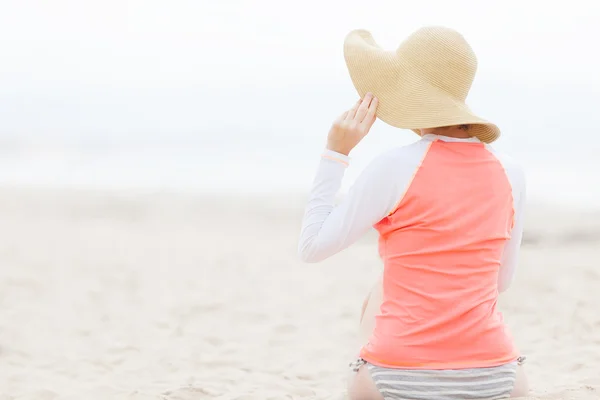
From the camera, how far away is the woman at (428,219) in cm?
226

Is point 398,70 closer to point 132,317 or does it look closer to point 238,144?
point 132,317

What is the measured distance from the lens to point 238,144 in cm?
1858

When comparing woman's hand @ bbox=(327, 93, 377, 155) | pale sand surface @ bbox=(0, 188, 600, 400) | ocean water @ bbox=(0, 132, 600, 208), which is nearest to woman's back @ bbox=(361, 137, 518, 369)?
woman's hand @ bbox=(327, 93, 377, 155)

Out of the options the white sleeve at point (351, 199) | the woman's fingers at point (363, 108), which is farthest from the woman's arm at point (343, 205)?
the woman's fingers at point (363, 108)

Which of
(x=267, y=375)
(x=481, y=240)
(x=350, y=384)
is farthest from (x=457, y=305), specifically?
(x=267, y=375)

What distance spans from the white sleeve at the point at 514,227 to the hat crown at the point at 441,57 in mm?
268

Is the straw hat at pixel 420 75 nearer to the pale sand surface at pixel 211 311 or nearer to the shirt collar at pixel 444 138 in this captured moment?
the shirt collar at pixel 444 138

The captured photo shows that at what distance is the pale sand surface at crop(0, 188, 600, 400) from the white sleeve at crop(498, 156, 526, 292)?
0.63 m

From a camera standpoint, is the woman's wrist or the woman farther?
the woman's wrist

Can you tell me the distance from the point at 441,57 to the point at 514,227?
1.82 ft

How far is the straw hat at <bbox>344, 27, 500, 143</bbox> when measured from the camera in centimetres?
235

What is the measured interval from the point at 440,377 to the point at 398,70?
2.78ft

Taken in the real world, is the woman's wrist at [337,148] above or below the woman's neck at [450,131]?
below

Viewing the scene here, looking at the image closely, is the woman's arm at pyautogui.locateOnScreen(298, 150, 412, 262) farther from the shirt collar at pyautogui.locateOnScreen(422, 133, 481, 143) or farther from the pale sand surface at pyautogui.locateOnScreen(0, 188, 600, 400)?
the pale sand surface at pyautogui.locateOnScreen(0, 188, 600, 400)
